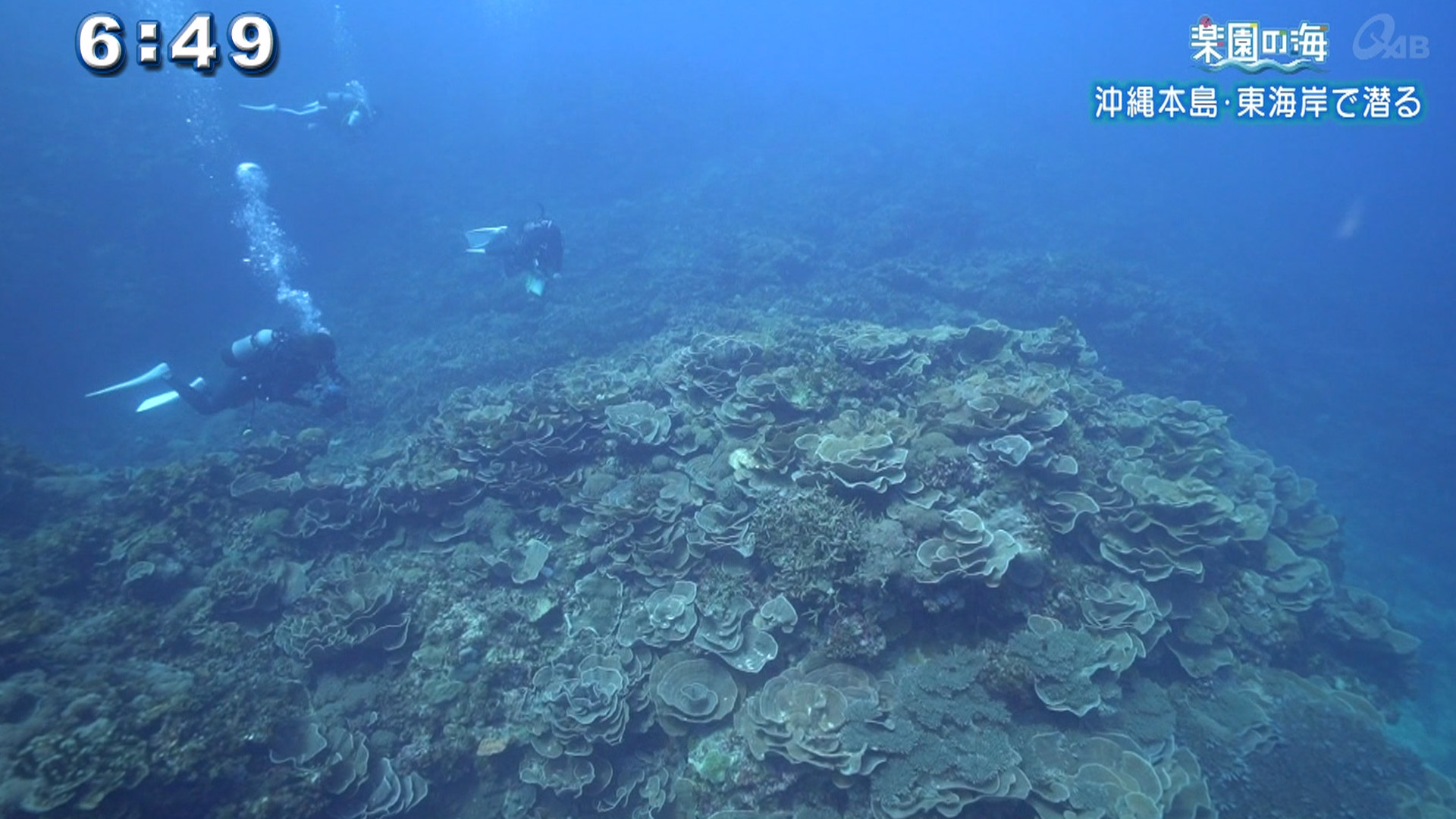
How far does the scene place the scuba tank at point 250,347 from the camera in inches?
504

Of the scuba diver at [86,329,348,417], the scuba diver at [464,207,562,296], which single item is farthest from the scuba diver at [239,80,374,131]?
the scuba diver at [86,329,348,417]

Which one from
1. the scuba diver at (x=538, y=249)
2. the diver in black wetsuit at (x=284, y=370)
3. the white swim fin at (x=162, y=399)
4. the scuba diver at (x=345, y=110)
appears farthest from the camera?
the scuba diver at (x=345, y=110)

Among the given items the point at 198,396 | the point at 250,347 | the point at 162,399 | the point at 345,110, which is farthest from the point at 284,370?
the point at 345,110

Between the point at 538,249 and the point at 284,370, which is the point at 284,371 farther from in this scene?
the point at 538,249

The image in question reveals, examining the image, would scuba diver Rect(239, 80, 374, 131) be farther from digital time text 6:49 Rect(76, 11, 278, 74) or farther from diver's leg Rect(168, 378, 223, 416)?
digital time text 6:49 Rect(76, 11, 278, 74)

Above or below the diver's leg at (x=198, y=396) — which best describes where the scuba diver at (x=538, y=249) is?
above

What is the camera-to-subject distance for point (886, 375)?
10641 mm

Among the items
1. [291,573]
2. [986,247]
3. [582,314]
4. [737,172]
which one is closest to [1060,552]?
[291,573]

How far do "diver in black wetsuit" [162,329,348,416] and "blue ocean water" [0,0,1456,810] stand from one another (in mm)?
3462

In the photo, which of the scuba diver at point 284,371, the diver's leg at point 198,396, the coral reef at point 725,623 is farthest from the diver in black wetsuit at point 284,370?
the coral reef at point 725,623

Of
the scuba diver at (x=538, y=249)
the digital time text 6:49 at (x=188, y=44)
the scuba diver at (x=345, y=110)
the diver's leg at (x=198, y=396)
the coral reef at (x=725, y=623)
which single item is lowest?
the coral reef at (x=725, y=623)

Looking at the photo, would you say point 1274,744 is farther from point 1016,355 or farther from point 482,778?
point 482,778

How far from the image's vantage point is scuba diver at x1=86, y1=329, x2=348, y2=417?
1261 cm

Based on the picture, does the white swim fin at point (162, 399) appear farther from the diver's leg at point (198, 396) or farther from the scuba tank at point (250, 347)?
the scuba tank at point (250, 347)
